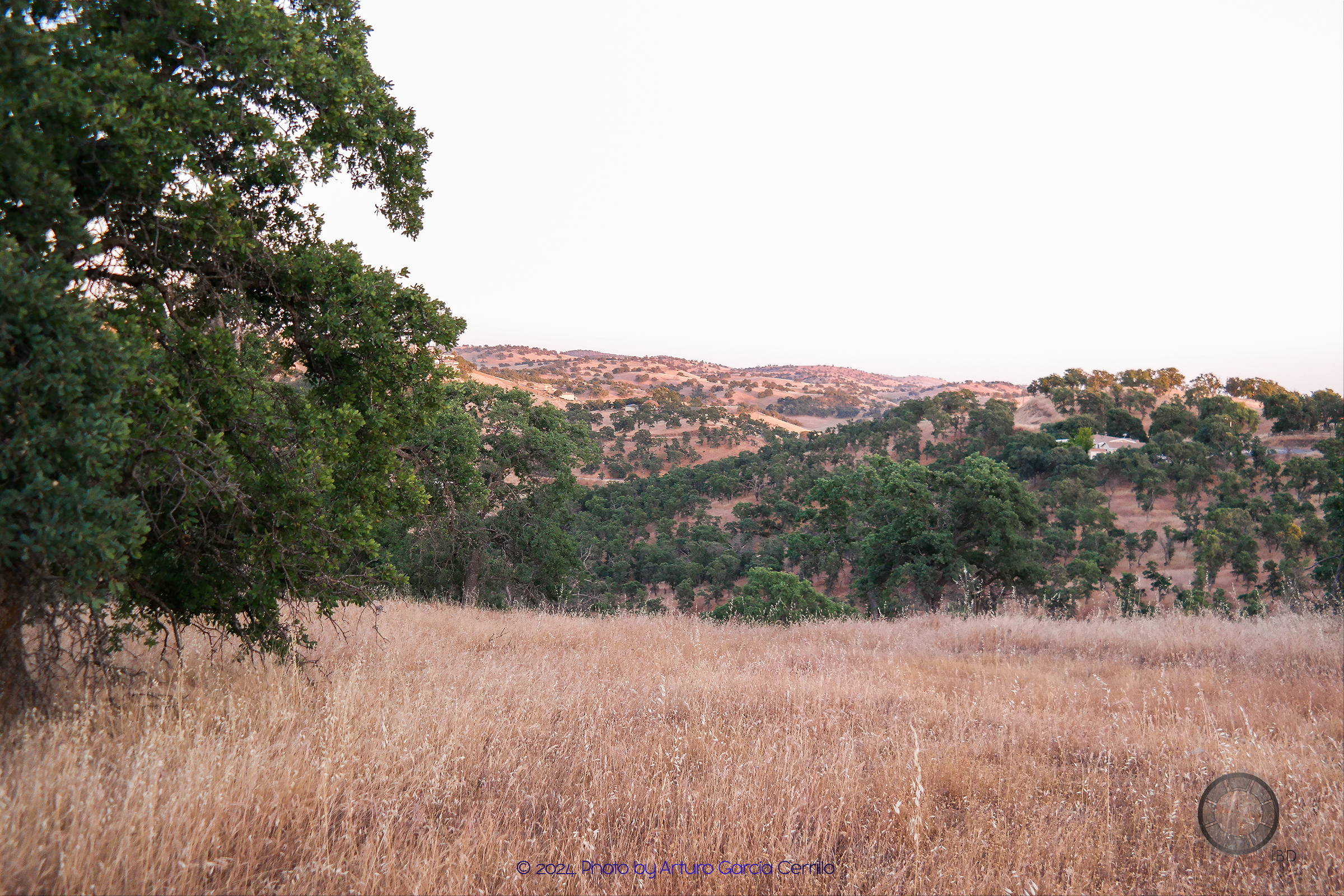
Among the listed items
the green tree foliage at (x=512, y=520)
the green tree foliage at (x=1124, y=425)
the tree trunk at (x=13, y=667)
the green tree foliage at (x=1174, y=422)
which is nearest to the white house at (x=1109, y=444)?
the green tree foliage at (x=1124, y=425)

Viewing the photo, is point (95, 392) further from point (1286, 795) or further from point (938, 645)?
point (938, 645)

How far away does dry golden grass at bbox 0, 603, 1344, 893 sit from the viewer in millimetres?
2898

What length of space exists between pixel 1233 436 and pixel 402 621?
1964 inches

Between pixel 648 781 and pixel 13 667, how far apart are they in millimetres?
3927

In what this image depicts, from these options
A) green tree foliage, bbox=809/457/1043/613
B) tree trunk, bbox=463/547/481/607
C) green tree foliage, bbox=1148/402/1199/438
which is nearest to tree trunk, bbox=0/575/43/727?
tree trunk, bbox=463/547/481/607

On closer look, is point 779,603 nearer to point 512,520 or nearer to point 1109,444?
point 512,520

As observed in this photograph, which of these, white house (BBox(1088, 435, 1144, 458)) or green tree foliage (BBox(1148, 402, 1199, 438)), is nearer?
white house (BBox(1088, 435, 1144, 458))

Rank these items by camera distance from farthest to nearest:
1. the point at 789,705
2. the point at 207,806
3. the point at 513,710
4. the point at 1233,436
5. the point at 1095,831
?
the point at 1233,436, the point at 789,705, the point at 513,710, the point at 1095,831, the point at 207,806

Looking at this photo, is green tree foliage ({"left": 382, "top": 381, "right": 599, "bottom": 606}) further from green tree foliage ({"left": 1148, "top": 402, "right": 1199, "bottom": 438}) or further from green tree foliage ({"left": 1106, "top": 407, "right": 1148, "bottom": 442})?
green tree foliage ({"left": 1106, "top": 407, "right": 1148, "bottom": 442})

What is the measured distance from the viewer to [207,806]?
3004mm

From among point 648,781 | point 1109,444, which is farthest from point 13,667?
point 1109,444

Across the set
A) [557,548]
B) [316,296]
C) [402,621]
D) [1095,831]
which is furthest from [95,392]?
[557,548]

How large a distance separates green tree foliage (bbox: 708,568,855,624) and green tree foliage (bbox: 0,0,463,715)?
992 cm

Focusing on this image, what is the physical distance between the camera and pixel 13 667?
154 inches
